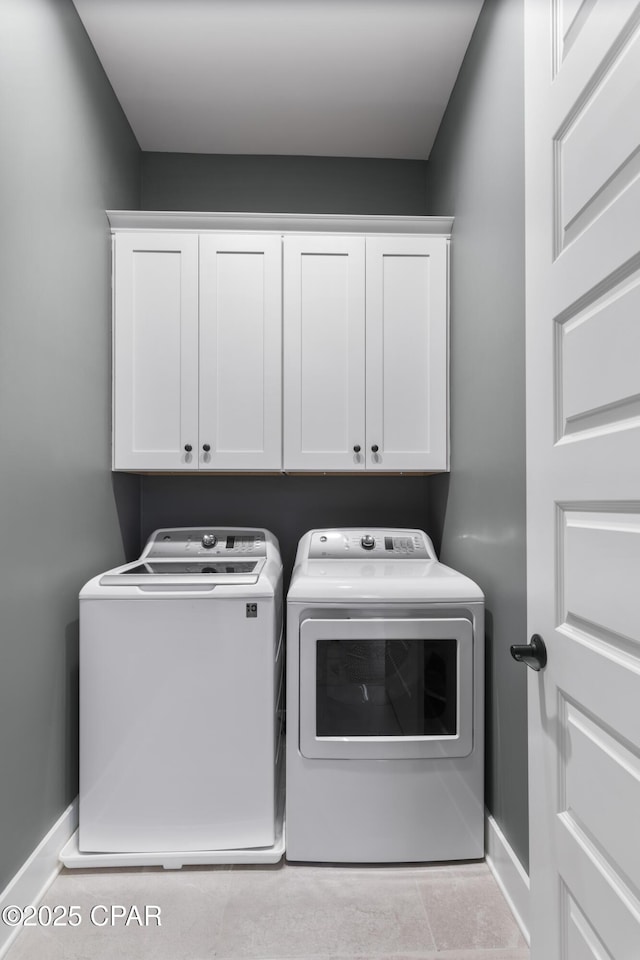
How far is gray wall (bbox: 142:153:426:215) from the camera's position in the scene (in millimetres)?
2783

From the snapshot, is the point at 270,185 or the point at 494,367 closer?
the point at 494,367

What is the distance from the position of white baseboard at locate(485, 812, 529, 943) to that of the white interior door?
64 cm

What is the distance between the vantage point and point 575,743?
861mm

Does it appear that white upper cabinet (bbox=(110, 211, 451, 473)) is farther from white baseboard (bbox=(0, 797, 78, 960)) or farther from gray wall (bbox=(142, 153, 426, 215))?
white baseboard (bbox=(0, 797, 78, 960))

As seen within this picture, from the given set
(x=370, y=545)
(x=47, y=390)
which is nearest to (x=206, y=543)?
(x=370, y=545)

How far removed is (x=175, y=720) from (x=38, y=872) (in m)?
0.53

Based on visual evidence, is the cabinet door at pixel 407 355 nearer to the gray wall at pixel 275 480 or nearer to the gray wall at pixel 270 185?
the gray wall at pixel 275 480

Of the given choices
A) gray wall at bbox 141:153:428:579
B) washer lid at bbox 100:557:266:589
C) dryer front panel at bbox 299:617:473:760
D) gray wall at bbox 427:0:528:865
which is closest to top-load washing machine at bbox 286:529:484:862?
dryer front panel at bbox 299:617:473:760

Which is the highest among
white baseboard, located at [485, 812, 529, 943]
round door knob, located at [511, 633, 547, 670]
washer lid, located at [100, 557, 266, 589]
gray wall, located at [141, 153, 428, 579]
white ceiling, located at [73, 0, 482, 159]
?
white ceiling, located at [73, 0, 482, 159]

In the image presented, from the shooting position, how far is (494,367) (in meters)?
1.86

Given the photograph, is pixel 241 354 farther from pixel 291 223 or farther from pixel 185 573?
pixel 185 573

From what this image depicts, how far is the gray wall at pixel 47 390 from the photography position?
5.10ft

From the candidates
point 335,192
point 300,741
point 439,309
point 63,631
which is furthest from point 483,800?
point 335,192

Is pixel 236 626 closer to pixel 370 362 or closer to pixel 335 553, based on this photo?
pixel 335 553
